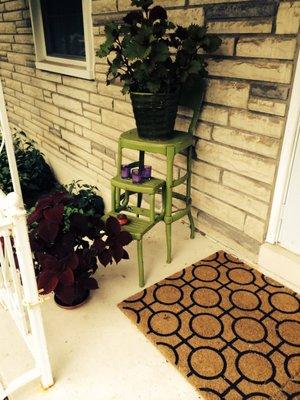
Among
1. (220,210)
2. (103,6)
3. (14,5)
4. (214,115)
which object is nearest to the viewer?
(214,115)

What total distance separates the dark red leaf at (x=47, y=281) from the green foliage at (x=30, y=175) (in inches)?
101

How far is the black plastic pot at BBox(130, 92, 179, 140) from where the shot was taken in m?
1.73

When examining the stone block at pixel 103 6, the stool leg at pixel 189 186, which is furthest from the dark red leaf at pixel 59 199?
the stone block at pixel 103 6

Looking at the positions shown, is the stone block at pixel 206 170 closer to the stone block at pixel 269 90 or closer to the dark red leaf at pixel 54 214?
the stone block at pixel 269 90

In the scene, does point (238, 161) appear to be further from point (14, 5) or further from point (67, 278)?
point (14, 5)

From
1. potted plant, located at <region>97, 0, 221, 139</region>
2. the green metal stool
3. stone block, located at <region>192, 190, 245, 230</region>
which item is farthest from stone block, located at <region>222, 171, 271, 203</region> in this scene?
potted plant, located at <region>97, 0, 221, 139</region>

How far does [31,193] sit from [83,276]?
2.61 metres

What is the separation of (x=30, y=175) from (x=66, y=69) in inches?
51.9

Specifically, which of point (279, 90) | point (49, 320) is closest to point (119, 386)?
point (49, 320)

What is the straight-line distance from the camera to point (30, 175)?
385 centimetres

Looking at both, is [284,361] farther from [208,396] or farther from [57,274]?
[57,274]

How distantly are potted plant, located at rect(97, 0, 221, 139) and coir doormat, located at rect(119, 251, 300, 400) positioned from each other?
0.86m

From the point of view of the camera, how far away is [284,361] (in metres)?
1.38

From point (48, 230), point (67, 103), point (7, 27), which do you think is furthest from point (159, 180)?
point (7, 27)
